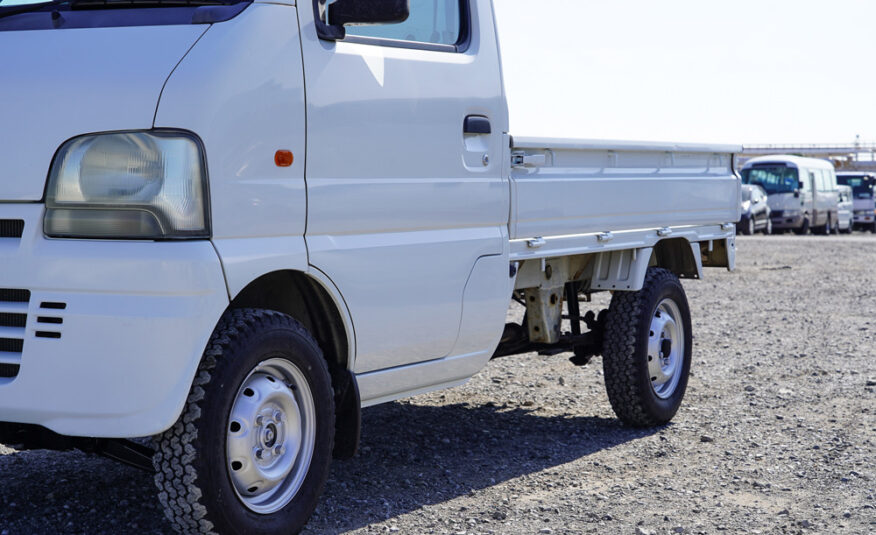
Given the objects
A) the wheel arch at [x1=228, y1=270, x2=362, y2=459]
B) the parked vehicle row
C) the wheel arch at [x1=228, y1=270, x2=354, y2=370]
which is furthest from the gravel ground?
the parked vehicle row

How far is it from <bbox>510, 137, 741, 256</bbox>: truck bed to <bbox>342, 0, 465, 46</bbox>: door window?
0.60 metres

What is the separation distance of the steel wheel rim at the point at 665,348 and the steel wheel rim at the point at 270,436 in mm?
2992

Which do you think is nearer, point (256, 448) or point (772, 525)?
point (256, 448)

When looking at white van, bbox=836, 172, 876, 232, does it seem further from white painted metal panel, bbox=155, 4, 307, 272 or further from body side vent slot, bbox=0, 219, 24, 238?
body side vent slot, bbox=0, 219, 24, 238

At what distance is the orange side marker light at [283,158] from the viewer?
3.92m

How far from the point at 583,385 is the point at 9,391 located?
5.15m

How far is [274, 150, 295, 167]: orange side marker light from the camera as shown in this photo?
12.8ft

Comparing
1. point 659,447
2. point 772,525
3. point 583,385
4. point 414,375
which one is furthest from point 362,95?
point 583,385

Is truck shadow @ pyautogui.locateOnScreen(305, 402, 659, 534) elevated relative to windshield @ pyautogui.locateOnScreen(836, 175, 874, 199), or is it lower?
lower

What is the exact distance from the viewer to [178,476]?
3.68 meters

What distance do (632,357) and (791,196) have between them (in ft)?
101

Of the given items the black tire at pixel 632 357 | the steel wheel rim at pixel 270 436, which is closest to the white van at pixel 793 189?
the black tire at pixel 632 357

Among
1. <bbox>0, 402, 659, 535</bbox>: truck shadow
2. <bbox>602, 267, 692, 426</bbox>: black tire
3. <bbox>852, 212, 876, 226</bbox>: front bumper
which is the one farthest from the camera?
<bbox>852, 212, 876, 226</bbox>: front bumper

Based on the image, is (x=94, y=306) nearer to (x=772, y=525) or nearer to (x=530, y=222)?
(x=530, y=222)
